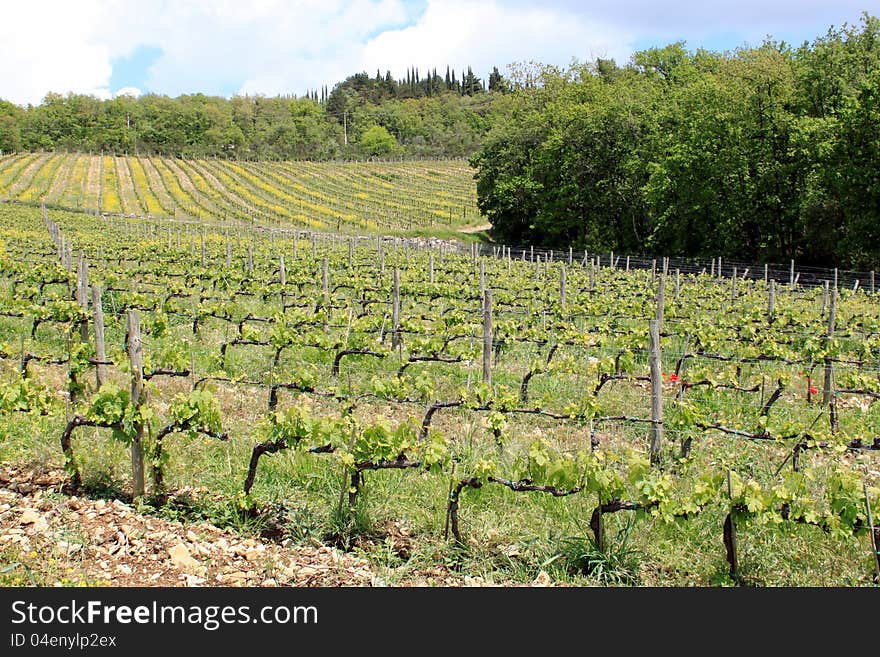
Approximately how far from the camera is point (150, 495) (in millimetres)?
5703

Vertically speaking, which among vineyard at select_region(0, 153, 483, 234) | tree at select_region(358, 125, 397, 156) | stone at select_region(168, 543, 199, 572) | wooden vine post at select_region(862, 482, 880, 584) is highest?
tree at select_region(358, 125, 397, 156)

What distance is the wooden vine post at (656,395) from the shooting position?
6422 millimetres

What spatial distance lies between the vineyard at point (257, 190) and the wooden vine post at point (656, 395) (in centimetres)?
4425

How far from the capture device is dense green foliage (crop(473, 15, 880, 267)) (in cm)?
2717

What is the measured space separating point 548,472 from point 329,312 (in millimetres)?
8571

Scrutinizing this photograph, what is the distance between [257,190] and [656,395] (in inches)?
2521

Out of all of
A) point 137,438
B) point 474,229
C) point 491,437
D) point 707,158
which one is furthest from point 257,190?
point 137,438

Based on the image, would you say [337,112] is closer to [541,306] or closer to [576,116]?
[576,116]

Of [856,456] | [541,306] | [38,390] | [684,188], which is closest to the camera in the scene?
[38,390]

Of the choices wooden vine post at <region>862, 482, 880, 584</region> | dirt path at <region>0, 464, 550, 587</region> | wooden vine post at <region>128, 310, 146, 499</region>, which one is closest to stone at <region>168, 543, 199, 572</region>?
dirt path at <region>0, 464, 550, 587</region>

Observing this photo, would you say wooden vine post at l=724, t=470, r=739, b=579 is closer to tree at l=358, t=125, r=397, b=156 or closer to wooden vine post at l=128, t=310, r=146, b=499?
wooden vine post at l=128, t=310, r=146, b=499

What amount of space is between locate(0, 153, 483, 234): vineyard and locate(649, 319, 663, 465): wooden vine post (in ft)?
145

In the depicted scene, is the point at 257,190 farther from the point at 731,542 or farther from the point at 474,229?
the point at 731,542

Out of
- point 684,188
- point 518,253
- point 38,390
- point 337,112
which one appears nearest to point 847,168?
point 684,188
